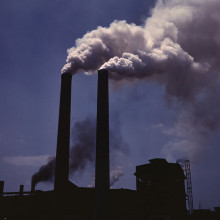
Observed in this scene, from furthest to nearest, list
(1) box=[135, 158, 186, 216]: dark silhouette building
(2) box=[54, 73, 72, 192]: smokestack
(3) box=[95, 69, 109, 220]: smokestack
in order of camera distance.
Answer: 1. (1) box=[135, 158, 186, 216]: dark silhouette building
2. (2) box=[54, 73, 72, 192]: smokestack
3. (3) box=[95, 69, 109, 220]: smokestack

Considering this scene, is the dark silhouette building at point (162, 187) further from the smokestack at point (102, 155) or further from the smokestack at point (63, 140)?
the smokestack at point (63, 140)

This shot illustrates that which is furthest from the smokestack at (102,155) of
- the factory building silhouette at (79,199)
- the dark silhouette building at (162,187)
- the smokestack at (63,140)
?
the dark silhouette building at (162,187)

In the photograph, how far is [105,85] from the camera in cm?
2002

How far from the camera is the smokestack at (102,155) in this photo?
1772 centimetres

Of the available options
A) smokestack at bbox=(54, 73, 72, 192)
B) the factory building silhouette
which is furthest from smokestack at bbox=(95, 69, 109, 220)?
smokestack at bbox=(54, 73, 72, 192)

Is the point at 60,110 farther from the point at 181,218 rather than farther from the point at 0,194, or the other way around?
the point at 181,218

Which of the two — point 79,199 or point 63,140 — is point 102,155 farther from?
point 79,199

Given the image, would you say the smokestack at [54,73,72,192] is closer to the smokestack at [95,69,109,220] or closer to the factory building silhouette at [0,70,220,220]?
the factory building silhouette at [0,70,220,220]

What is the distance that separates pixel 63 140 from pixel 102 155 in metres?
4.24

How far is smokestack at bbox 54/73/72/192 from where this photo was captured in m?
20.3

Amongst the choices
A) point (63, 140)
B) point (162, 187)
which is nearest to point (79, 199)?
point (63, 140)

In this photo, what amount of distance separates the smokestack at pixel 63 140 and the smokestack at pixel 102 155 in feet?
11.0

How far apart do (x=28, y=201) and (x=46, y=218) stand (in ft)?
6.52

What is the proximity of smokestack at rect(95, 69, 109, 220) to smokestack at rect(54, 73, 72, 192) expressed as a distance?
3.36 metres
